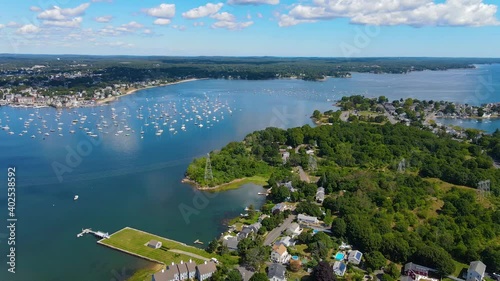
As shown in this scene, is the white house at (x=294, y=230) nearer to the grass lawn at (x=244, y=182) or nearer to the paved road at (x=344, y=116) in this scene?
the grass lawn at (x=244, y=182)

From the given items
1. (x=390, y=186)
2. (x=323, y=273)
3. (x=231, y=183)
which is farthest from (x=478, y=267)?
(x=231, y=183)

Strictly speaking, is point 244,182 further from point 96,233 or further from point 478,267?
point 478,267

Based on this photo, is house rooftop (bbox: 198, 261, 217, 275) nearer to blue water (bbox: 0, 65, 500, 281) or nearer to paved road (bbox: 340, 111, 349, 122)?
blue water (bbox: 0, 65, 500, 281)

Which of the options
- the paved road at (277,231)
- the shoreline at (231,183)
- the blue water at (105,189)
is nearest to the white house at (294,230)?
the paved road at (277,231)

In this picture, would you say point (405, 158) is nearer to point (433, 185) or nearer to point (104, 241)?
point (433, 185)

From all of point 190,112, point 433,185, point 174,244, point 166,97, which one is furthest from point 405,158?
point 166,97
